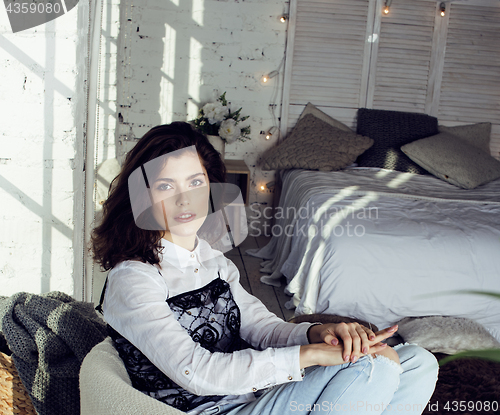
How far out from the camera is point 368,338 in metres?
1.05

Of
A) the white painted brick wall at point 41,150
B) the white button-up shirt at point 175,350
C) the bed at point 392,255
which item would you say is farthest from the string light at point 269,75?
the white button-up shirt at point 175,350

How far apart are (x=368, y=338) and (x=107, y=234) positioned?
0.69 metres

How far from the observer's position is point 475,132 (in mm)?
3719

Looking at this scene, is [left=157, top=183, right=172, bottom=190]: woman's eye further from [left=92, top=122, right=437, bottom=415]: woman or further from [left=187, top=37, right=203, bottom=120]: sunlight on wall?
[left=187, top=37, right=203, bottom=120]: sunlight on wall

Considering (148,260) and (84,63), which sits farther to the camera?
(84,63)

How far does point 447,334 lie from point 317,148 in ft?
5.86

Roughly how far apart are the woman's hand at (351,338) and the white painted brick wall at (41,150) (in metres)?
0.93

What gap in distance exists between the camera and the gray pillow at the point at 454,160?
3.12 m

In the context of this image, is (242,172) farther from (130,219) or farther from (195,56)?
(130,219)

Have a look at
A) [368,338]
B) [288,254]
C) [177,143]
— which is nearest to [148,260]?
[177,143]

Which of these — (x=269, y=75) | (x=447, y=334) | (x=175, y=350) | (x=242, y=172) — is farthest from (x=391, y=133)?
(x=175, y=350)

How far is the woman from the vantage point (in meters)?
0.97

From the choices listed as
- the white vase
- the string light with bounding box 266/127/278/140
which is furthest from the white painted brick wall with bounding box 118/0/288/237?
the white vase

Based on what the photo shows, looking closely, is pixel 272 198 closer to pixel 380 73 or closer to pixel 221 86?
pixel 221 86
